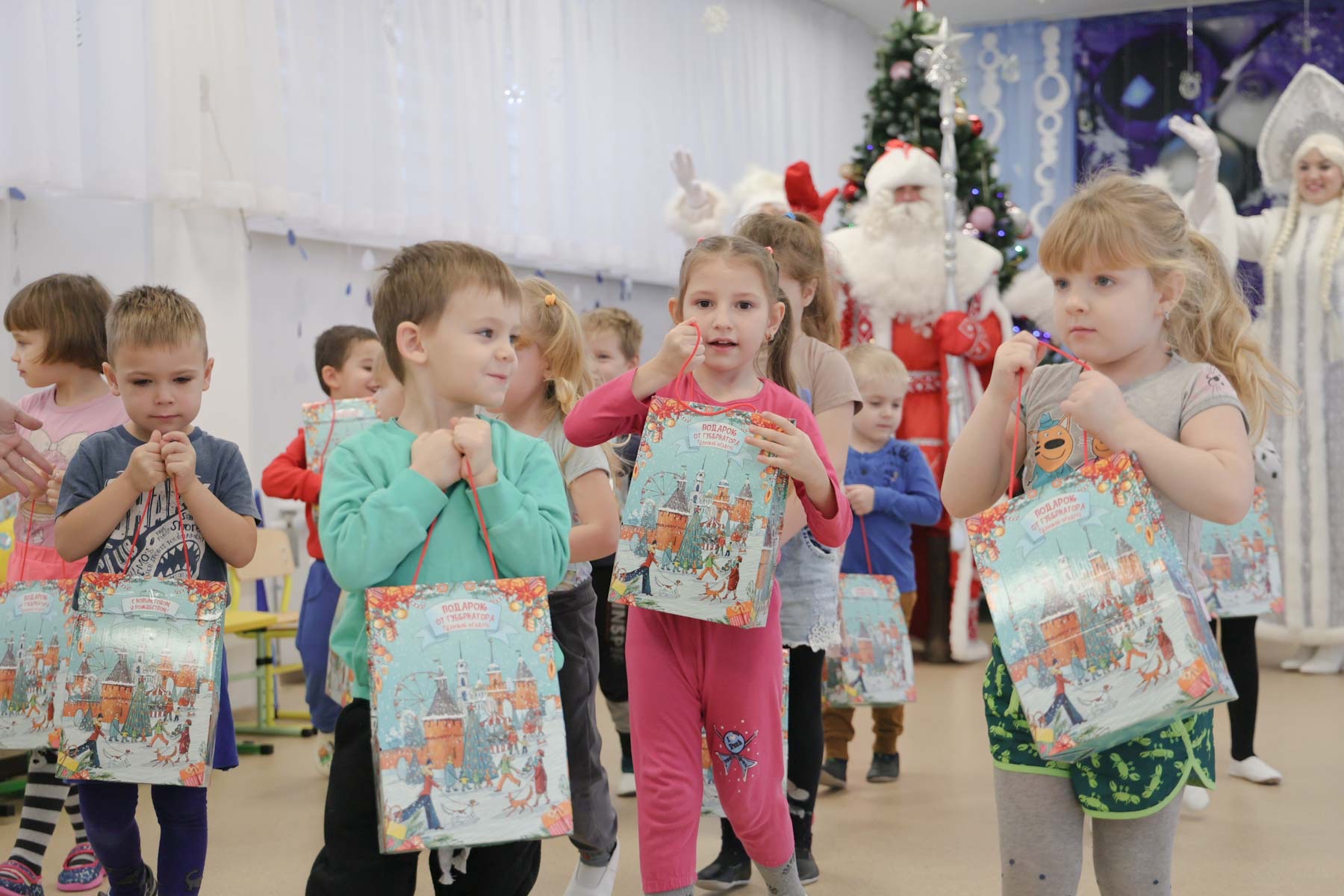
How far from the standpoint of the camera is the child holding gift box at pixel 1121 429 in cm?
159

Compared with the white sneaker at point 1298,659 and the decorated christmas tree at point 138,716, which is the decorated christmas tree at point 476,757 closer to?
the decorated christmas tree at point 138,716

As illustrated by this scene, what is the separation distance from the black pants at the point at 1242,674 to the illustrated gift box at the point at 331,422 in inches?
92.2

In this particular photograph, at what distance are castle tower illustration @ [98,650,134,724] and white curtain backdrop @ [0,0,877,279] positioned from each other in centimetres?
209

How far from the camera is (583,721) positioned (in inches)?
88.7

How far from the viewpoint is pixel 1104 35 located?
25.6 ft

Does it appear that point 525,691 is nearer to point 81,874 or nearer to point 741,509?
point 741,509

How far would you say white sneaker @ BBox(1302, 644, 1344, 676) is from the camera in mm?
5059

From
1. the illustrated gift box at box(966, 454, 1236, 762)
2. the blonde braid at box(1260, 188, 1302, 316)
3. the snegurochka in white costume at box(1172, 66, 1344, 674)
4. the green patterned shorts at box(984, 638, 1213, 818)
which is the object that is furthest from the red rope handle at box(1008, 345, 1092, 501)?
the blonde braid at box(1260, 188, 1302, 316)

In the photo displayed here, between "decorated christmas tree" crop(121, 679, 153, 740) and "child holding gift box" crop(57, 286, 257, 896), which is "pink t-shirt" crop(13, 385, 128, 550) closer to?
"child holding gift box" crop(57, 286, 257, 896)

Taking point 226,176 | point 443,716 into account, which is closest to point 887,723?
point 443,716

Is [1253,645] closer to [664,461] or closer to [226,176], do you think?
[664,461]

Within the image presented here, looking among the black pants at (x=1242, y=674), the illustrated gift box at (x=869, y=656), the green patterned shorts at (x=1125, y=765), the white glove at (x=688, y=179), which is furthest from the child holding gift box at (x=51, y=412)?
the black pants at (x=1242, y=674)

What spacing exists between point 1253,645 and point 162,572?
278 centimetres

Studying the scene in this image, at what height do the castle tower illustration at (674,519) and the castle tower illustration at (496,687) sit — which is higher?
the castle tower illustration at (674,519)
